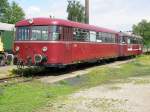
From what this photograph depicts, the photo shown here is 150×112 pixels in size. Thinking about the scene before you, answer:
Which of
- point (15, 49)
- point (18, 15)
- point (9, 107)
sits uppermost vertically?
point (18, 15)

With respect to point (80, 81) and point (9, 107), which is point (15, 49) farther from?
point (9, 107)

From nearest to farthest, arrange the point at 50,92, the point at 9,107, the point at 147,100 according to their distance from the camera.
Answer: the point at 9,107 → the point at 147,100 → the point at 50,92

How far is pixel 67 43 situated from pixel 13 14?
71792 mm

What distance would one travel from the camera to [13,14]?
93000 mm

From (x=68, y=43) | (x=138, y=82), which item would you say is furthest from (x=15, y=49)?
(x=138, y=82)

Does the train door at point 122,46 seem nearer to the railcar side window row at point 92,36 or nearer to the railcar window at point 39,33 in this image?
the railcar side window row at point 92,36

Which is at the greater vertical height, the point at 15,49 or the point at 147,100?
the point at 15,49

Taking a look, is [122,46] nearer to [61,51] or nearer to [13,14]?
[61,51]

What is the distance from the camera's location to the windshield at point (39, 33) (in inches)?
857

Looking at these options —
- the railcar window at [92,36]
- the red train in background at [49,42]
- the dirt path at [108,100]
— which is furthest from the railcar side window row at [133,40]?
the dirt path at [108,100]

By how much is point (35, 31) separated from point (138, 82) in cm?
646

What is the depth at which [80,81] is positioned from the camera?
64.6 ft

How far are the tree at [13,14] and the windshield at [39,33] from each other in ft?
217

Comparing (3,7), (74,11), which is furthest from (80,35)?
(3,7)
